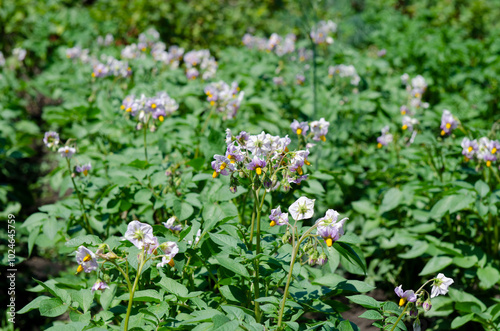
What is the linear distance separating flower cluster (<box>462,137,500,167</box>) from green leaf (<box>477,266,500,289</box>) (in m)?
0.53

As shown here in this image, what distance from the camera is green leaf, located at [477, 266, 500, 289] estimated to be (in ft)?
7.13

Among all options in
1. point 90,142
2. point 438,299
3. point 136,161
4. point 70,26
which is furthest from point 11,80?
point 438,299

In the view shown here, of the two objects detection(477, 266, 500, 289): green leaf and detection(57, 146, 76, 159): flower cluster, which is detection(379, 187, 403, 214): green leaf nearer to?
detection(477, 266, 500, 289): green leaf

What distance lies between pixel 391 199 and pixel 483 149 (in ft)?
1.72

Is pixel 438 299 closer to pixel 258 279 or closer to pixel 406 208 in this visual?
pixel 406 208

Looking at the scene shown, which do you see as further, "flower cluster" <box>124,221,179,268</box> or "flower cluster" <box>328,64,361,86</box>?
"flower cluster" <box>328,64,361,86</box>

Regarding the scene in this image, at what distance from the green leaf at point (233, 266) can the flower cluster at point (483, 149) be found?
140 cm

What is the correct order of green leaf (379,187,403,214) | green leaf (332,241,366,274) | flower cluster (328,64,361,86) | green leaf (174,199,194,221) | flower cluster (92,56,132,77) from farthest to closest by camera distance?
flower cluster (328,64,361,86)
flower cluster (92,56,132,77)
green leaf (379,187,403,214)
green leaf (174,199,194,221)
green leaf (332,241,366,274)

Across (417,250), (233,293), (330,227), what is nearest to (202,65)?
(417,250)

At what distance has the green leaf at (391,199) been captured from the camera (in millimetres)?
2438

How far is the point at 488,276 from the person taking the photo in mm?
2201

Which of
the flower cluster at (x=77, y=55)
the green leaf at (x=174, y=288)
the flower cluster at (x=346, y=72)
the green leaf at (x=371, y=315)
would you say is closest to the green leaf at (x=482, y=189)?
the green leaf at (x=371, y=315)

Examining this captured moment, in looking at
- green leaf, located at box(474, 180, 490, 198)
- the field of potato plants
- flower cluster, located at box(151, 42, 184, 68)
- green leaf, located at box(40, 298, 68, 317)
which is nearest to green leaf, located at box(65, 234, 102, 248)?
the field of potato plants

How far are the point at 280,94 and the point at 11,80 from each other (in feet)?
9.89
